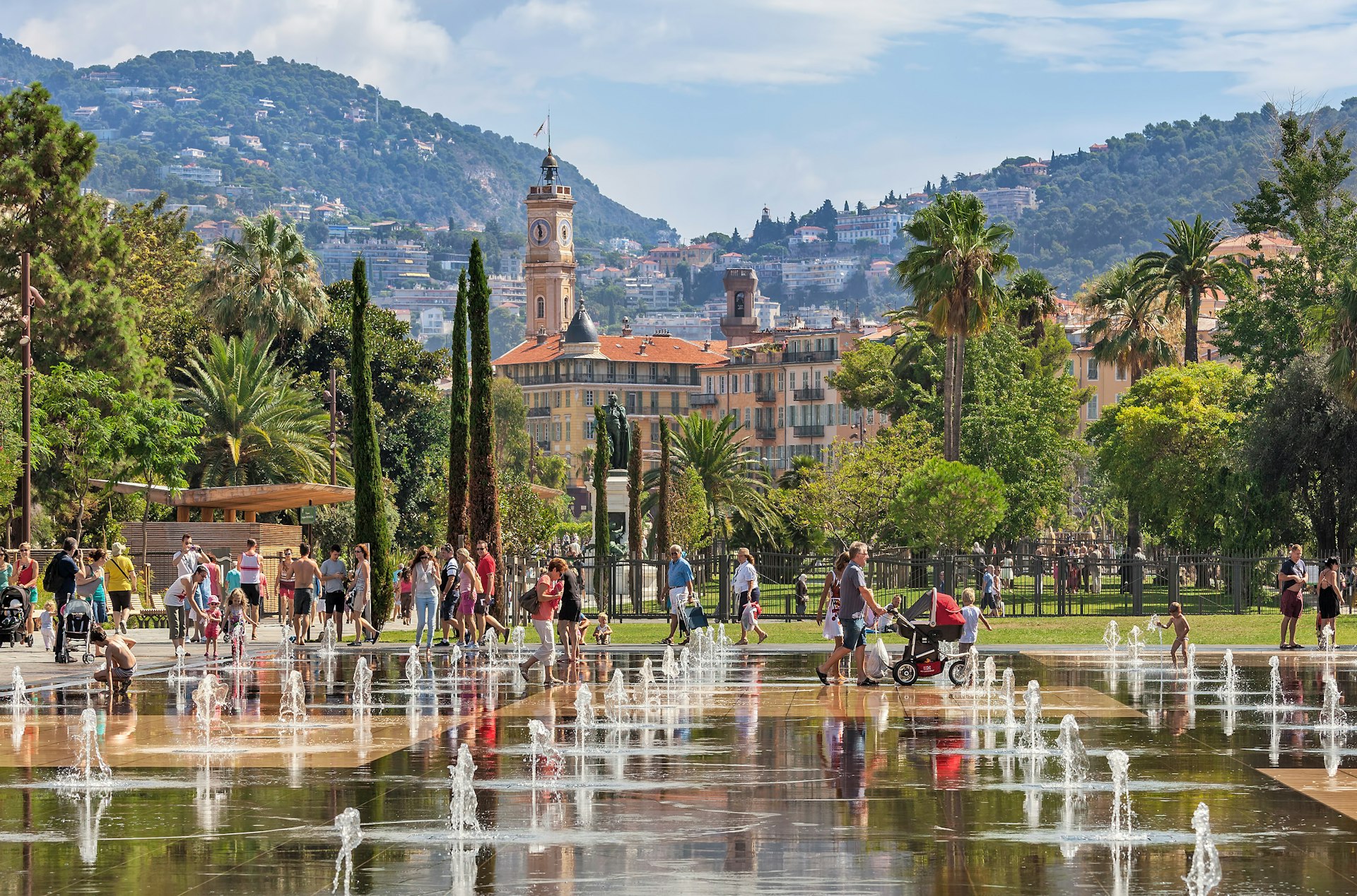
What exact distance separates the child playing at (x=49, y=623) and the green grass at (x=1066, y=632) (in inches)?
271

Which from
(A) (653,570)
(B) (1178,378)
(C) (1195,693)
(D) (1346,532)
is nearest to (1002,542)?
(B) (1178,378)

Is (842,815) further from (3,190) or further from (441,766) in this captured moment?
(3,190)

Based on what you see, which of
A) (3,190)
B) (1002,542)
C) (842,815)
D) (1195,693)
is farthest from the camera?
(1002,542)

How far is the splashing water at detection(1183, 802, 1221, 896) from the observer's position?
917 cm

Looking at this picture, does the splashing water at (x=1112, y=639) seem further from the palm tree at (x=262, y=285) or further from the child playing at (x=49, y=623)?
the palm tree at (x=262, y=285)

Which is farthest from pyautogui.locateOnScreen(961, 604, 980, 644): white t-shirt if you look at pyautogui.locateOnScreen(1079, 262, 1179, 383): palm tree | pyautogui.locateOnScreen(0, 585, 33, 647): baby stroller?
pyautogui.locateOnScreen(1079, 262, 1179, 383): palm tree

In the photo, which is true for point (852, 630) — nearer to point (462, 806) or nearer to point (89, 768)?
point (89, 768)

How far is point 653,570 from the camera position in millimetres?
62188

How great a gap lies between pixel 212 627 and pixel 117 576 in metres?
2.53

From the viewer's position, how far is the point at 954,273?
2375 inches

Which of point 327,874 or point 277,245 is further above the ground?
point 277,245

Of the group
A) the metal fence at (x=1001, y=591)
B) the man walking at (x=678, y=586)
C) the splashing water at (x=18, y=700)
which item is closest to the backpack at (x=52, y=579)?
the splashing water at (x=18, y=700)

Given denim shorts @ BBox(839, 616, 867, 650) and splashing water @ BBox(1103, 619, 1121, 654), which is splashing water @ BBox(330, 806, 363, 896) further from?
splashing water @ BBox(1103, 619, 1121, 654)

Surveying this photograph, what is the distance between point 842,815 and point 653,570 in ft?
165
